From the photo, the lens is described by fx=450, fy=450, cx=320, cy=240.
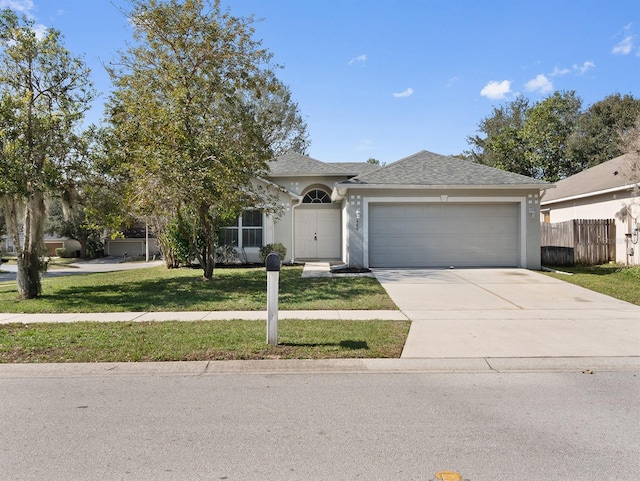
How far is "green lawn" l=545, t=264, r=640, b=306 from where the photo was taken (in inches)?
431

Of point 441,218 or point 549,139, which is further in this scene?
point 549,139

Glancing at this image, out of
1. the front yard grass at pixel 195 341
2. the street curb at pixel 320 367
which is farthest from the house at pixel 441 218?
the street curb at pixel 320 367

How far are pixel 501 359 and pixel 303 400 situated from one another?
2.99 metres

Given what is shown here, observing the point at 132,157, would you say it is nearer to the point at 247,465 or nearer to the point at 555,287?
the point at 247,465

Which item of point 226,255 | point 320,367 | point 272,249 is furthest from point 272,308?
point 226,255

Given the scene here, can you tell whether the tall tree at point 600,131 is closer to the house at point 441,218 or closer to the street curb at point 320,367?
the house at point 441,218

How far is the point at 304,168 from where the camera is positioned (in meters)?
20.7

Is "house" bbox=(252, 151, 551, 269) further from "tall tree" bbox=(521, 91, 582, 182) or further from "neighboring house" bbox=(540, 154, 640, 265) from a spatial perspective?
"tall tree" bbox=(521, 91, 582, 182)

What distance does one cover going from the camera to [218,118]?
534 inches

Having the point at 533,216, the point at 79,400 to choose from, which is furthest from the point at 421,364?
the point at 533,216

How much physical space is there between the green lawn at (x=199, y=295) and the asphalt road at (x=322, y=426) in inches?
169

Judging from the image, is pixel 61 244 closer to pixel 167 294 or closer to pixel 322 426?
pixel 167 294

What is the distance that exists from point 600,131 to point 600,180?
1964 centimetres

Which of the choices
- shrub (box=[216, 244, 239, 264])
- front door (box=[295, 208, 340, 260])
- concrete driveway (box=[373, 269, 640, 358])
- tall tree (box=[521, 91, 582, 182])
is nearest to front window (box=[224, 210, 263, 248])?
shrub (box=[216, 244, 239, 264])
